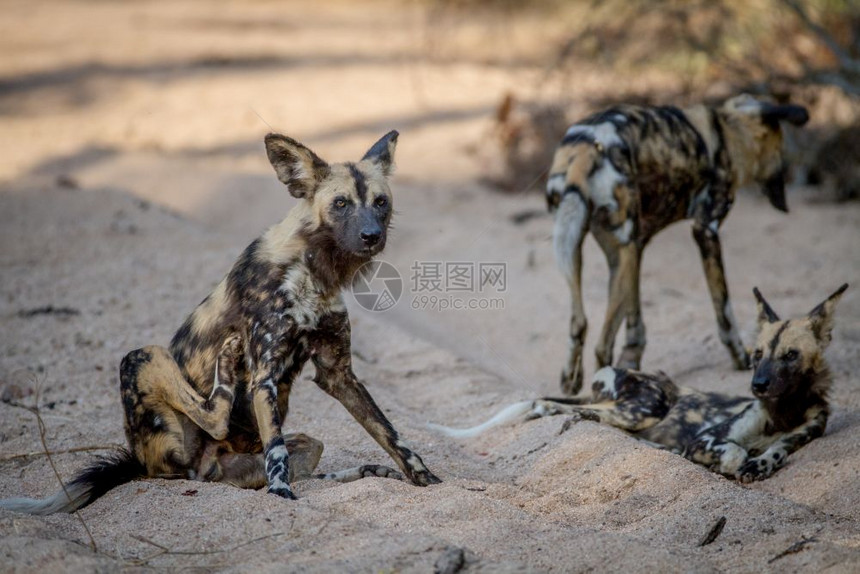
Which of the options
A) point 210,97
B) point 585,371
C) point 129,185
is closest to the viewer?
point 585,371

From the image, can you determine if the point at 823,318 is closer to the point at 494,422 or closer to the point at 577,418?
the point at 577,418

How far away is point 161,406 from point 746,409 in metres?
2.35

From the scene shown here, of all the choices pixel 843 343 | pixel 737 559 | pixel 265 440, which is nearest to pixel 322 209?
pixel 265 440

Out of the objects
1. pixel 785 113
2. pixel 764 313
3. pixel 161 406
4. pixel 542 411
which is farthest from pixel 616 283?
pixel 161 406

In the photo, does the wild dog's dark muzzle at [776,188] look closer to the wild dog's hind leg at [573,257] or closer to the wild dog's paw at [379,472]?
the wild dog's hind leg at [573,257]

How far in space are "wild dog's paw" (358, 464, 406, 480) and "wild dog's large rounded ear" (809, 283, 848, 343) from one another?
1.81 m

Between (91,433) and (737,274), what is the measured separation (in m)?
4.40

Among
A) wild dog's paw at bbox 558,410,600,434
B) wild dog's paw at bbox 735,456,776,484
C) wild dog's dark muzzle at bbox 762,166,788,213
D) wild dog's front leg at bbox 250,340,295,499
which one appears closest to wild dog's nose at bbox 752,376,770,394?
wild dog's paw at bbox 735,456,776,484

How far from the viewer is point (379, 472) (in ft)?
11.7

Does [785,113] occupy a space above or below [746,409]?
above

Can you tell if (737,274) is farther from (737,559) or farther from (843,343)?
(737,559)

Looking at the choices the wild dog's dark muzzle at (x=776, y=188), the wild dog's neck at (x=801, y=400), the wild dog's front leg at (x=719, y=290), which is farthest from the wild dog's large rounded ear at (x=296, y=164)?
the wild dog's dark muzzle at (x=776, y=188)

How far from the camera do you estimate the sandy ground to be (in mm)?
2881

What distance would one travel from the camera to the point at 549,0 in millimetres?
12688
